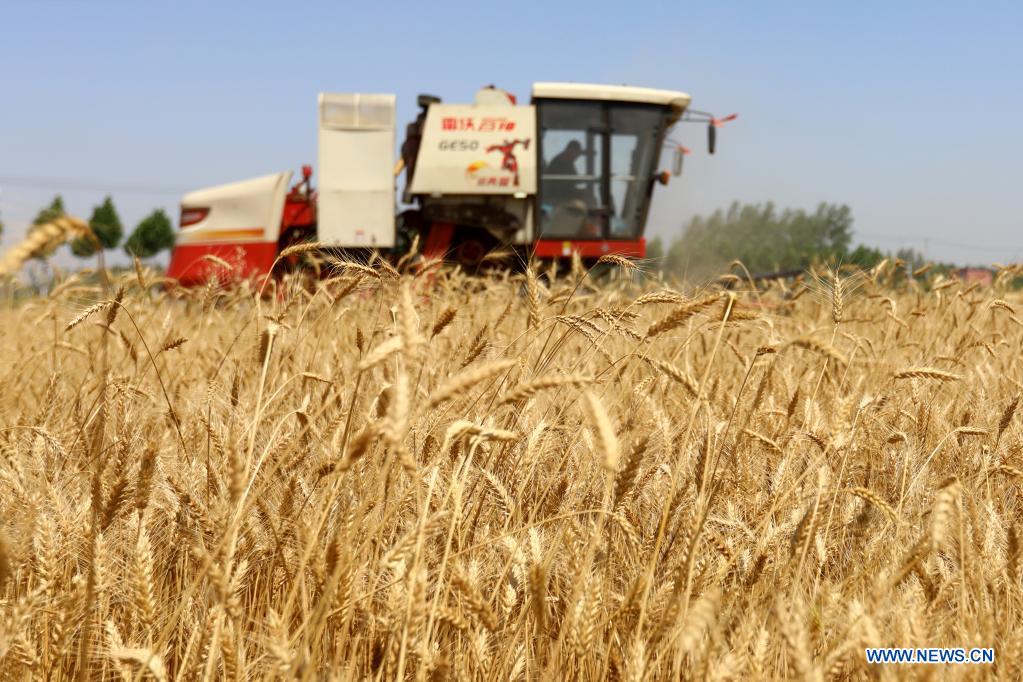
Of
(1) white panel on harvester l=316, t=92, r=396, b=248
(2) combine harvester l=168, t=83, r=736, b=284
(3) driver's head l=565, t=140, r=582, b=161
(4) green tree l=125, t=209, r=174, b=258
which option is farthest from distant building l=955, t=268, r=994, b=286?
(4) green tree l=125, t=209, r=174, b=258

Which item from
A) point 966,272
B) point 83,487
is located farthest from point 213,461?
point 966,272

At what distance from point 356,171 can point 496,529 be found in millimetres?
7754

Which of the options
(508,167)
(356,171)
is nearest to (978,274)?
(508,167)

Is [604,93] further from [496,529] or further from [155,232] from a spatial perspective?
[155,232]

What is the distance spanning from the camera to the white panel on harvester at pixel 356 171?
29.2 ft

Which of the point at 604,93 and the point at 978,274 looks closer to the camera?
the point at 978,274

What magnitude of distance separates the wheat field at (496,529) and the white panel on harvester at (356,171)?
646 cm

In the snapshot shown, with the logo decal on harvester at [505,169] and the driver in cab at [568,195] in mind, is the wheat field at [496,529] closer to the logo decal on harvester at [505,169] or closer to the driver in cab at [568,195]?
the logo decal on harvester at [505,169]

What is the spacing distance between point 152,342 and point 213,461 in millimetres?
1699

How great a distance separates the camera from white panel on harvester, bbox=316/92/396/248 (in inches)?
351

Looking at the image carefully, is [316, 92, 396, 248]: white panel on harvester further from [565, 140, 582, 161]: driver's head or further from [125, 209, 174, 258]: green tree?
[125, 209, 174, 258]: green tree

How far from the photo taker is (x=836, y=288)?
1912 millimetres

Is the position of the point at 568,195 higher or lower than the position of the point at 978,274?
higher

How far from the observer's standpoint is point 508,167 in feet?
29.0
